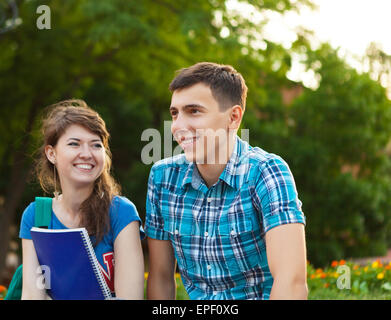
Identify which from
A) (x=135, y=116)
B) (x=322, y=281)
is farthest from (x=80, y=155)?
(x=135, y=116)

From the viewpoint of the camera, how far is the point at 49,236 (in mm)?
2420

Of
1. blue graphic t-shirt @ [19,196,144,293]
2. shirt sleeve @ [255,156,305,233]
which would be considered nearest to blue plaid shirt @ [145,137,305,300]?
shirt sleeve @ [255,156,305,233]

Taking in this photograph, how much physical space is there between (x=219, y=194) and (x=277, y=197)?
363 millimetres

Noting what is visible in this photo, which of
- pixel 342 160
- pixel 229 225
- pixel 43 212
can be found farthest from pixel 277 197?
pixel 342 160

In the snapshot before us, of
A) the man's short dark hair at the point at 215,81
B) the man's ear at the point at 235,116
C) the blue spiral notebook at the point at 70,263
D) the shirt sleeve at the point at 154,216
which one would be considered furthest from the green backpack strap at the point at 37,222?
the man's ear at the point at 235,116

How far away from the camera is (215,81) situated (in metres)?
2.54

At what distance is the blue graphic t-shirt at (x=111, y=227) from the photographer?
2643 mm

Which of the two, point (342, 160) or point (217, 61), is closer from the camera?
point (217, 61)

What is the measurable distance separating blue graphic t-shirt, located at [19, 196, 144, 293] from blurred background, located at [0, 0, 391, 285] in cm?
545

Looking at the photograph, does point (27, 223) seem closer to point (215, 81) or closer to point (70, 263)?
point (70, 263)

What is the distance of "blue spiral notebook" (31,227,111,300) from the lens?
7.88ft

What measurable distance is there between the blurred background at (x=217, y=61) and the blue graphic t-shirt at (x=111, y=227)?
545cm

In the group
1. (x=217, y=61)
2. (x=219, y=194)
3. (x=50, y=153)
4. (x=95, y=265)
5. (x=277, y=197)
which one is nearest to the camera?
(x=277, y=197)

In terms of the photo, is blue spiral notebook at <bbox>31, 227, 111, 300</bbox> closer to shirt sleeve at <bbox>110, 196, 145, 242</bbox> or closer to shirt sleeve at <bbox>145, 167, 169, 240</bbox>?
shirt sleeve at <bbox>110, 196, 145, 242</bbox>
